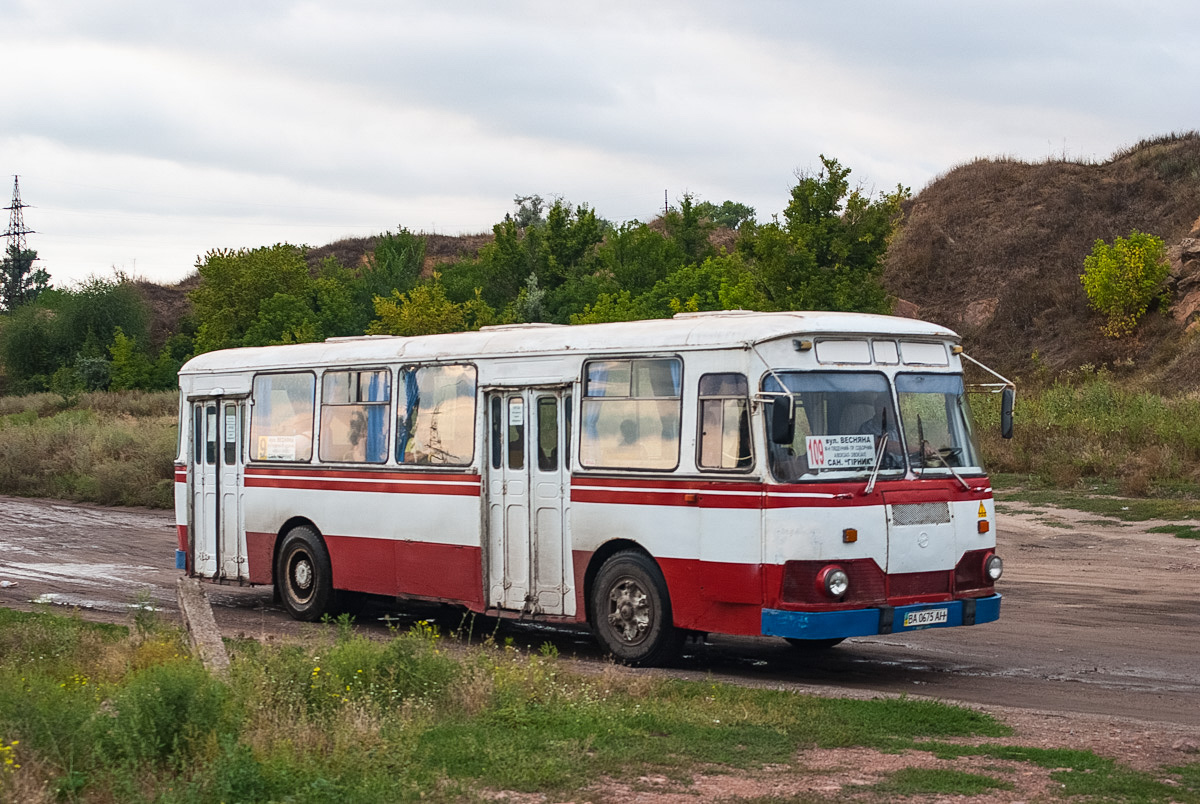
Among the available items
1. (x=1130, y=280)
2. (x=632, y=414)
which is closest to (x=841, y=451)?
(x=632, y=414)

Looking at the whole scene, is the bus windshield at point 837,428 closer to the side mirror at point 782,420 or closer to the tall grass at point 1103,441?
the side mirror at point 782,420

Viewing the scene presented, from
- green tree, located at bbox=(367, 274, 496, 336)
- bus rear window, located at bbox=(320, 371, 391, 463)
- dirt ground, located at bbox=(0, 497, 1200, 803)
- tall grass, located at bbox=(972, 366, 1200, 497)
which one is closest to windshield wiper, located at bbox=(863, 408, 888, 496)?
dirt ground, located at bbox=(0, 497, 1200, 803)

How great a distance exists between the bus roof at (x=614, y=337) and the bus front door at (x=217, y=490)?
0.98 metres

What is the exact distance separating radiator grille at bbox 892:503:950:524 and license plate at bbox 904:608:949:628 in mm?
728

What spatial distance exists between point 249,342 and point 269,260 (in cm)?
1029

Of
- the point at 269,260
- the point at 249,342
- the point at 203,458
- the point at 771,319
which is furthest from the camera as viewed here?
the point at 269,260

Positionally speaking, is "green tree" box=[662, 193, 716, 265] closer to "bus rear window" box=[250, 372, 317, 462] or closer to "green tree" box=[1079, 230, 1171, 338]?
"green tree" box=[1079, 230, 1171, 338]

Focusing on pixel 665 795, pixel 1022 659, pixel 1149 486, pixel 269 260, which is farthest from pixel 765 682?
pixel 269 260

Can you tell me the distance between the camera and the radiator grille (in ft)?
38.4

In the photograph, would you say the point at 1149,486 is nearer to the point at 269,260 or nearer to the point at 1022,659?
the point at 1022,659

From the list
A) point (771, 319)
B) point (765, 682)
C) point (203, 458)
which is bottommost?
point (765, 682)

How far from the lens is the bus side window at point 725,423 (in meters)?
11.7

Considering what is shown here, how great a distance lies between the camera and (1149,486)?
89.0 ft

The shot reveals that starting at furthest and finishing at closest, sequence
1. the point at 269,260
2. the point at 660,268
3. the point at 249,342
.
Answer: the point at 269,260 < the point at 249,342 < the point at 660,268
